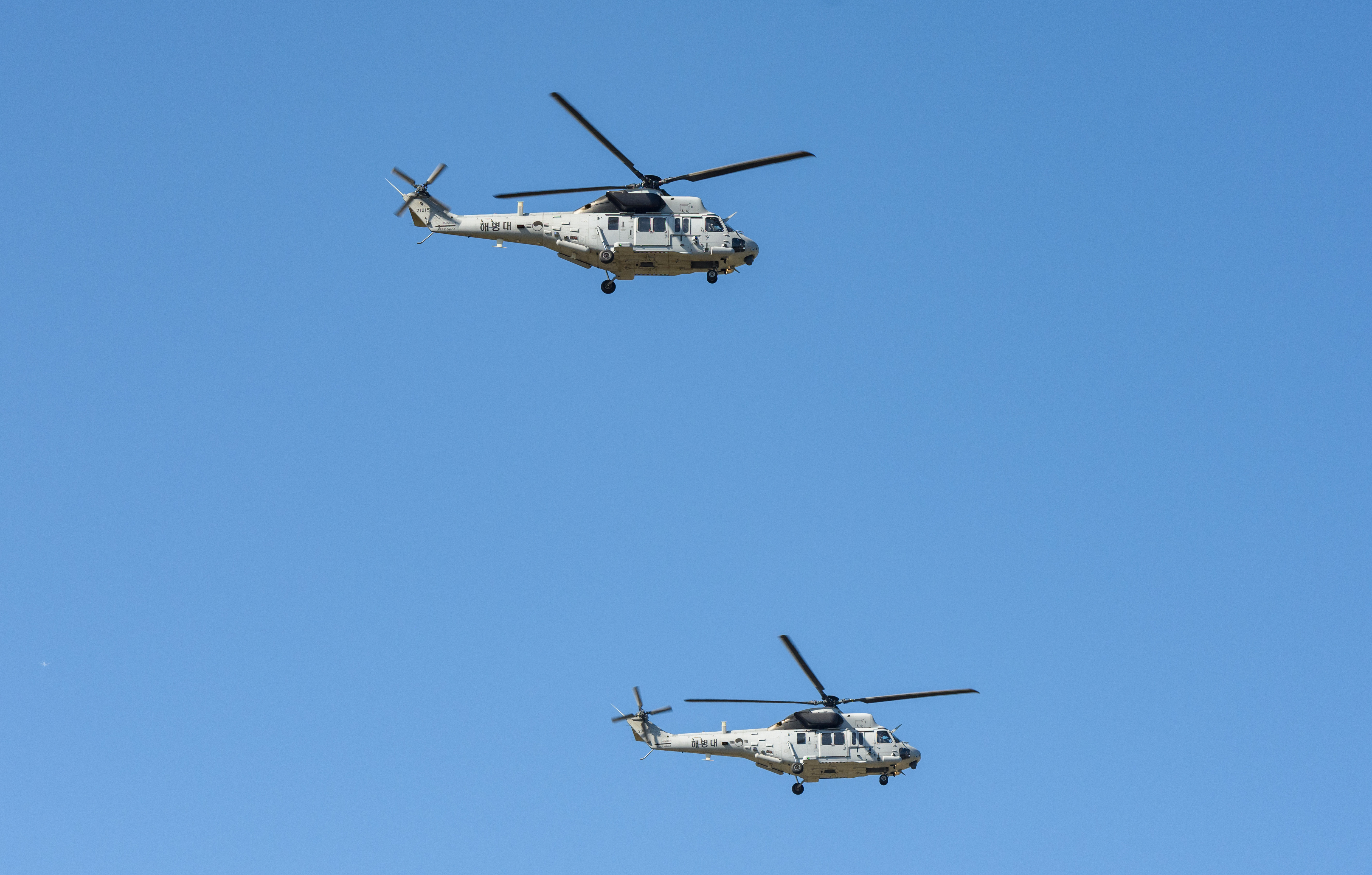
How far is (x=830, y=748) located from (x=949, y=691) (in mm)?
6267

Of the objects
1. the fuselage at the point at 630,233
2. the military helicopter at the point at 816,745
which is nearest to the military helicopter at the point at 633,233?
the fuselage at the point at 630,233

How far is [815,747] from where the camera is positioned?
7288cm

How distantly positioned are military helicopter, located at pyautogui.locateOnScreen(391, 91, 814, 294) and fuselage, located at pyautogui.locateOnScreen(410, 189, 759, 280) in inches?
0.9

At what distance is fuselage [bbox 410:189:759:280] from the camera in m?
63.8

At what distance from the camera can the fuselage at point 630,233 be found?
63781mm

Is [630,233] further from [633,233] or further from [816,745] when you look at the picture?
[816,745]

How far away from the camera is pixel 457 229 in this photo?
213ft

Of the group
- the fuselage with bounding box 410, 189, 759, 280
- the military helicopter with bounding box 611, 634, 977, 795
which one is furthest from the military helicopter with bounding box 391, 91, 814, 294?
the military helicopter with bounding box 611, 634, 977, 795

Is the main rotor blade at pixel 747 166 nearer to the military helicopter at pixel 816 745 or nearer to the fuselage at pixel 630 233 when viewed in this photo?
the fuselage at pixel 630 233

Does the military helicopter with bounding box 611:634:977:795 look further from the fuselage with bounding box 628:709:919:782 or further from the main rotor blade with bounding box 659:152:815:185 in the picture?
the main rotor blade with bounding box 659:152:815:185

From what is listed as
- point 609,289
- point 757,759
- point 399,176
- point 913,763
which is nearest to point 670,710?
point 757,759

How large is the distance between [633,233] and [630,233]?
0.12m

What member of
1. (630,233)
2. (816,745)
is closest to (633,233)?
(630,233)

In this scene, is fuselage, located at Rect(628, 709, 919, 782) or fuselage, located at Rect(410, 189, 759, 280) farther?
fuselage, located at Rect(628, 709, 919, 782)
